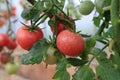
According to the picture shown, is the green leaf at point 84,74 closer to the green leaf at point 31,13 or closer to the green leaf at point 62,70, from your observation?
the green leaf at point 62,70

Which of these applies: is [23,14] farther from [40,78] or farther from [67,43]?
[40,78]

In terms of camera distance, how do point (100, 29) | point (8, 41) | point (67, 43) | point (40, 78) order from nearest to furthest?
point (67, 43) → point (100, 29) → point (8, 41) → point (40, 78)

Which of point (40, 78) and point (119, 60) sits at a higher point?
point (119, 60)

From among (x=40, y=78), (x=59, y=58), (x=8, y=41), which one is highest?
(x=59, y=58)

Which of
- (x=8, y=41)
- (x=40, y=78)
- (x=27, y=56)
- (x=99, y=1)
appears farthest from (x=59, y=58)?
(x=40, y=78)

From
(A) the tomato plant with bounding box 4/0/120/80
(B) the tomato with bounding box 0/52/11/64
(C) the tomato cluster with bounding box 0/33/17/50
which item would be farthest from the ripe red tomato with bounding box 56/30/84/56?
(B) the tomato with bounding box 0/52/11/64
